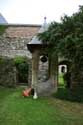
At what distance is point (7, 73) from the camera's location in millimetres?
24703

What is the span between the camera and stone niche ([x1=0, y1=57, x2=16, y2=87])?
80.1 ft

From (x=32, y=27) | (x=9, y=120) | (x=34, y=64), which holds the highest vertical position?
(x=32, y=27)

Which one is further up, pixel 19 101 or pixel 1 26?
pixel 1 26

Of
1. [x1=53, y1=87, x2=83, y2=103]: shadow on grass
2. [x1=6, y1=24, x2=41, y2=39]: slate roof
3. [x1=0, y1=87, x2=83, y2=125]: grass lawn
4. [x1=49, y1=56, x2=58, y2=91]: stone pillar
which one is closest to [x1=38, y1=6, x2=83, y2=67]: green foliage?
[x1=0, y1=87, x2=83, y2=125]: grass lawn

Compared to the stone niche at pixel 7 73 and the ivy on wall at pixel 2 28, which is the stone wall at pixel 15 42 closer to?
the ivy on wall at pixel 2 28

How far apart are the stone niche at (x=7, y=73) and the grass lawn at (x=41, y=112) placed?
9.12 m

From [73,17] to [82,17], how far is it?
0.70 m

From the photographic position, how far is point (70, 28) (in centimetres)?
1338

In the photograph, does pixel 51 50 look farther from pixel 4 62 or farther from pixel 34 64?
pixel 4 62

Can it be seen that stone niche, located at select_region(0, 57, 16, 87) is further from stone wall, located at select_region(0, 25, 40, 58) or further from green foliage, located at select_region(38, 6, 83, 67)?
green foliage, located at select_region(38, 6, 83, 67)

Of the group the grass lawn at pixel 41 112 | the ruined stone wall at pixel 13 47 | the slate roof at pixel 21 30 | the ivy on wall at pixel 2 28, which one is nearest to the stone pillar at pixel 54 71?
the grass lawn at pixel 41 112

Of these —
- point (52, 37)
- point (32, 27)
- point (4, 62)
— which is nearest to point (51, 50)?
point (52, 37)

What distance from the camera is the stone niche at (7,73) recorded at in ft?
80.1

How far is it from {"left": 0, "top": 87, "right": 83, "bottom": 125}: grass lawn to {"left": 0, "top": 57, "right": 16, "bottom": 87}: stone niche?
9.12 m
